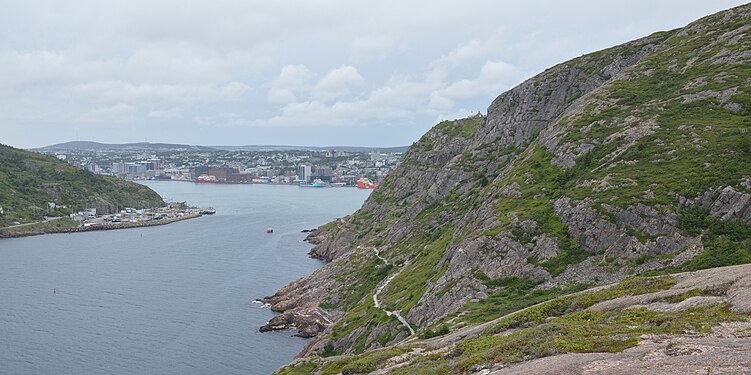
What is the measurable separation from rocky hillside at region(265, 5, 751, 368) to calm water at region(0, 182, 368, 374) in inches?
373

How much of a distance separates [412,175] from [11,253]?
116m

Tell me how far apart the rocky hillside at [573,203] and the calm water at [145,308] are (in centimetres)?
947

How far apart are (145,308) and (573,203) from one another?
78.6 metres

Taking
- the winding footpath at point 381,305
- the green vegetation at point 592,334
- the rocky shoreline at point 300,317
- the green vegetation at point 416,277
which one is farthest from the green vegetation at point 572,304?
the rocky shoreline at point 300,317

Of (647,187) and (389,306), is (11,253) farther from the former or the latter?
(647,187)

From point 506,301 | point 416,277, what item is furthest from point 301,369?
point 416,277

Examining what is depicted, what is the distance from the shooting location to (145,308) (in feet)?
361

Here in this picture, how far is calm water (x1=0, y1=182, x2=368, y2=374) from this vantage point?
8262 cm

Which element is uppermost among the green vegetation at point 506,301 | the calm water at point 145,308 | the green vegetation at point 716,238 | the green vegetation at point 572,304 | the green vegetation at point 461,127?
the green vegetation at point 461,127

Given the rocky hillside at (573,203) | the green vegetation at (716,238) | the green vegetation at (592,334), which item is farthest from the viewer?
the rocky hillside at (573,203)

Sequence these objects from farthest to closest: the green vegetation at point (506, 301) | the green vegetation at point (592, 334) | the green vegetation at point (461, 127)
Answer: the green vegetation at point (461, 127) < the green vegetation at point (506, 301) < the green vegetation at point (592, 334)

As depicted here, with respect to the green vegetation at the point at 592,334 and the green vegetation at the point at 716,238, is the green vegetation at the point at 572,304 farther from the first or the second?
the green vegetation at the point at 716,238

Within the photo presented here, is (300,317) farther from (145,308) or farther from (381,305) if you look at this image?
(145,308)

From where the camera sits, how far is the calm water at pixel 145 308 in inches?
3253
